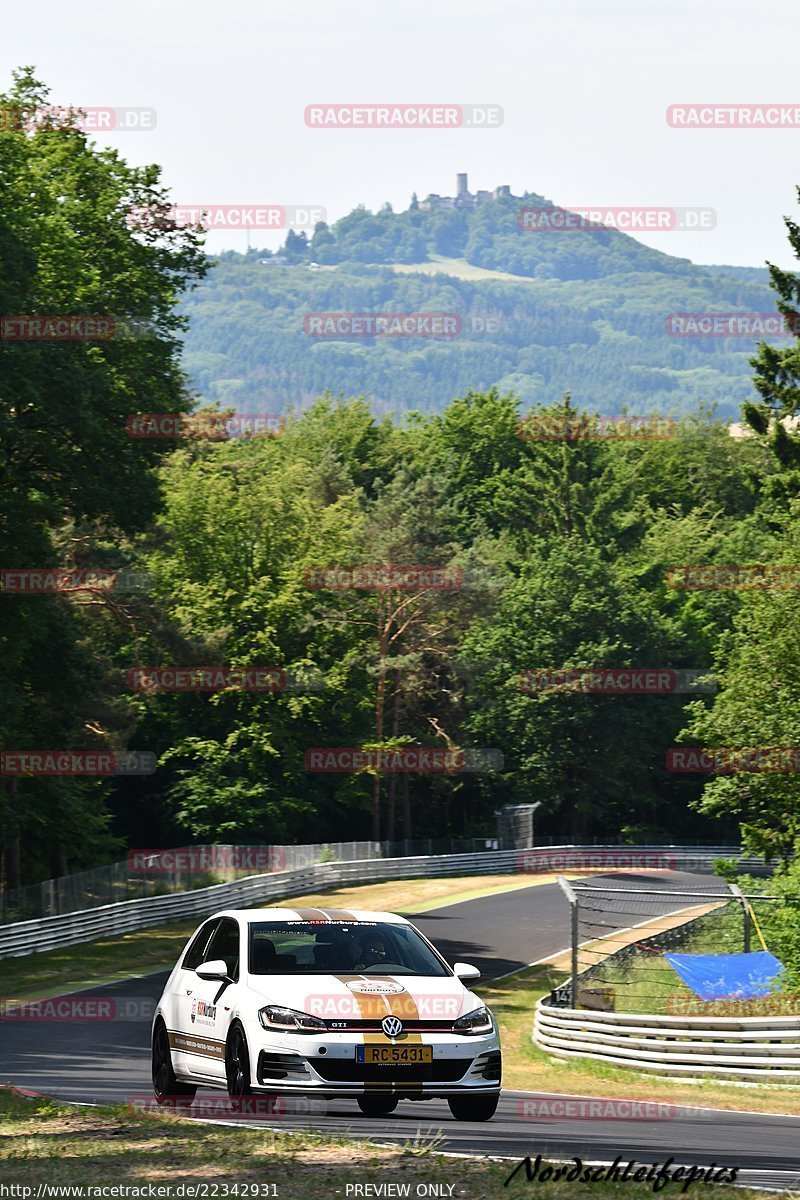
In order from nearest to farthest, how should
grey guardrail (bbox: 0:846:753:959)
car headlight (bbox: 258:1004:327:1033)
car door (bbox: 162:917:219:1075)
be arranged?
1. car headlight (bbox: 258:1004:327:1033)
2. car door (bbox: 162:917:219:1075)
3. grey guardrail (bbox: 0:846:753:959)

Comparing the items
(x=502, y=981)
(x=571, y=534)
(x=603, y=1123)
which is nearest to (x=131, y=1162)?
(x=603, y=1123)

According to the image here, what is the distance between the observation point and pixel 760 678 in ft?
135

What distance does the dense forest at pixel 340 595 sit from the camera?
4066cm

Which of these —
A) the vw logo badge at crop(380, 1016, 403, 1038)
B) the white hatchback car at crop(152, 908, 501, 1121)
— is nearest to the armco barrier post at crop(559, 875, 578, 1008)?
the white hatchback car at crop(152, 908, 501, 1121)

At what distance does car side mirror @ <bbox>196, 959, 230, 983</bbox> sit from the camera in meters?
12.7

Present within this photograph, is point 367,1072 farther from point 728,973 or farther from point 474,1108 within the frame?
point 728,973

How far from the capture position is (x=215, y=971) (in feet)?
41.9

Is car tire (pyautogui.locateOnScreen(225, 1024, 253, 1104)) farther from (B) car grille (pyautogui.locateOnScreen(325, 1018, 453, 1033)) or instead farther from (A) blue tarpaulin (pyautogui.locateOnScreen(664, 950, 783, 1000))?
(A) blue tarpaulin (pyautogui.locateOnScreen(664, 950, 783, 1000))

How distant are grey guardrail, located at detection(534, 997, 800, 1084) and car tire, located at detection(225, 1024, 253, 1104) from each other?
9.99 meters

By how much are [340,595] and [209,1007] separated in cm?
6031

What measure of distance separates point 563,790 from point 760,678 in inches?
1662

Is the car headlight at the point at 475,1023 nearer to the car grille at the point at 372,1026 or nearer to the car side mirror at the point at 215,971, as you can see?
the car grille at the point at 372,1026

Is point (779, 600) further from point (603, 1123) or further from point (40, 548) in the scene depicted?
point (603, 1123)

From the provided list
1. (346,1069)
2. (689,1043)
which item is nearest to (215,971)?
(346,1069)
